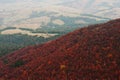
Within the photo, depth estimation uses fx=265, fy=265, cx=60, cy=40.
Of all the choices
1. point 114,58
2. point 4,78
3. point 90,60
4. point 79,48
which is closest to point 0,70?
point 4,78

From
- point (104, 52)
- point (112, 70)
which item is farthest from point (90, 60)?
point (112, 70)

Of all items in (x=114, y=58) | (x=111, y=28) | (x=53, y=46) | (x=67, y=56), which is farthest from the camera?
(x=53, y=46)

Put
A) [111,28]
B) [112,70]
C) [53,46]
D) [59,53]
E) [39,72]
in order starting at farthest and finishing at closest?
[53,46] → [111,28] → [59,53] → [39,72] → [112,70]

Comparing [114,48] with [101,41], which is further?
[101,41]

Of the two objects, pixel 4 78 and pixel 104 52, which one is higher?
pixel 104 52

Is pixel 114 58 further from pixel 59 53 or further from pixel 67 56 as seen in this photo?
pixel 59 53

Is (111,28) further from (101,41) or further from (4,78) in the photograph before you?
(4,78)

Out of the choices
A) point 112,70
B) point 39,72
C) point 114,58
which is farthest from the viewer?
point 39,72

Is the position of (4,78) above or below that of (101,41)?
below

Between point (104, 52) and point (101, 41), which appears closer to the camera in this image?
point (104, 52)
